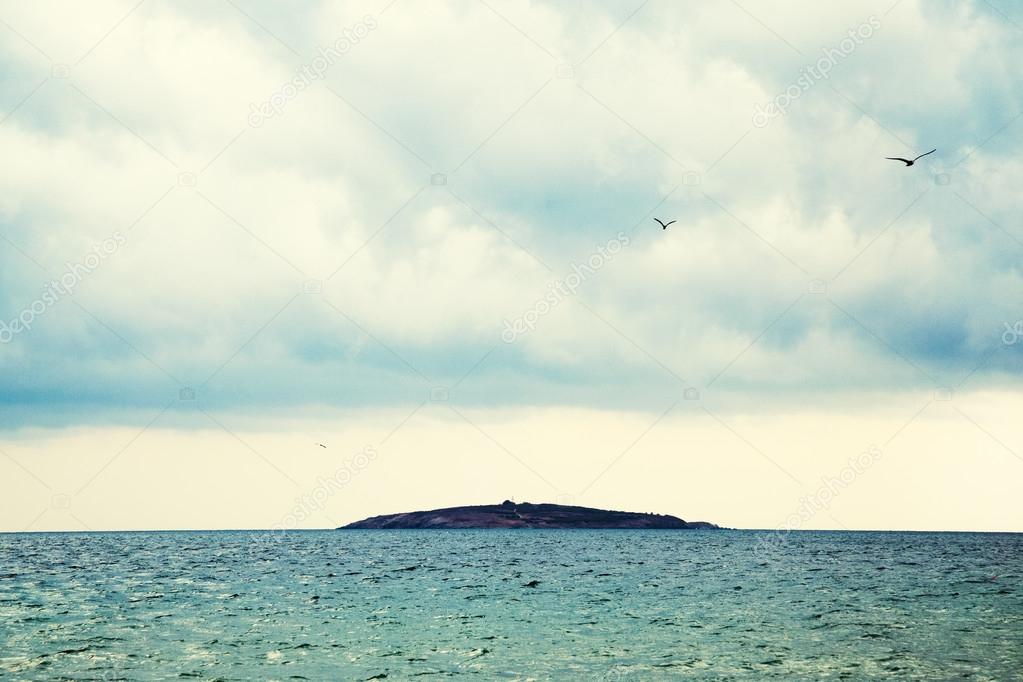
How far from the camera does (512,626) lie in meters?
41.5

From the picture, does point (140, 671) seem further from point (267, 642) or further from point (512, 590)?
point (512, 590)

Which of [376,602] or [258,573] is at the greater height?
[258,573]

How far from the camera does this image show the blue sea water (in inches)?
1240

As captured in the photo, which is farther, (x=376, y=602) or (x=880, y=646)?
(x=376, y=602)

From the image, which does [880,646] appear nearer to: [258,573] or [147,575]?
[258,573]

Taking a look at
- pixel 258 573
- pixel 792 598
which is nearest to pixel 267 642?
pixel 792 598

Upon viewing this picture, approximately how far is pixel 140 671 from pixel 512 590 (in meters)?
31.6

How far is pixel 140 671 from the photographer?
A: 1208 inches

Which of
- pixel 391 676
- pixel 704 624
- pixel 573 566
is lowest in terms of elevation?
pixel 391 676

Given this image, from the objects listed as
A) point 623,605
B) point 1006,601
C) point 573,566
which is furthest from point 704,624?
point 573,566

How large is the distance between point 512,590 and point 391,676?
29449 millimetres

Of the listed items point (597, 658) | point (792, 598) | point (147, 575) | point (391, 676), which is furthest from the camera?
point (147, 575)

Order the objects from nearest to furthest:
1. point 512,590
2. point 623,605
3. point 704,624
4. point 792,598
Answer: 1. point 704,624
2. point 623,605
3. point 792,598
4. point 512,590

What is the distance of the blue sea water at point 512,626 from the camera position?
31500 millimetres
